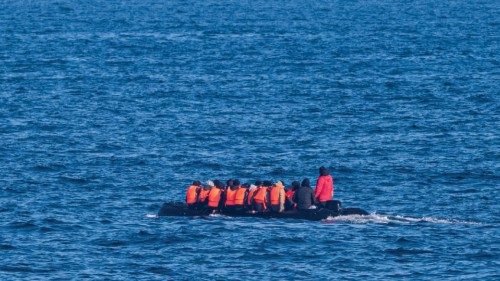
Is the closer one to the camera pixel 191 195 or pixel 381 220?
pixel 381 220

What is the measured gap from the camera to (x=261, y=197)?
6309 centimetres

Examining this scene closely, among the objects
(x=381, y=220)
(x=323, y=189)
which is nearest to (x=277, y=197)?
(x=323, y=189)

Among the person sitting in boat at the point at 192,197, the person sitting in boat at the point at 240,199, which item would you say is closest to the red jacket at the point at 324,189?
the person sitting in boat at the point at 240,199

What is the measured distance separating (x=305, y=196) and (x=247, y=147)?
18.8m

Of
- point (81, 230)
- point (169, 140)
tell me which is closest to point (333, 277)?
point (81, 230)

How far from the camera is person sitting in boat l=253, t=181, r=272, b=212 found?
6309 cm

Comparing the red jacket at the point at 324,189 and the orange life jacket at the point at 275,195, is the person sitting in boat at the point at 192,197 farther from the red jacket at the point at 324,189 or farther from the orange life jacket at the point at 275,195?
the red jacket at the point at 324,189

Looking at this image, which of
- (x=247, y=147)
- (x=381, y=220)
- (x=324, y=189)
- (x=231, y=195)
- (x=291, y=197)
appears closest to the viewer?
(x=381, y=220)

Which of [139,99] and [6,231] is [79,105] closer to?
[139,99]

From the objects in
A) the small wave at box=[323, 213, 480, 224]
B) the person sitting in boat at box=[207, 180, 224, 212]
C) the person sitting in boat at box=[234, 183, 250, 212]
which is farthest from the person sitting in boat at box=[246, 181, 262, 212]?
the small wave at box=[323, 213, 480, 224]

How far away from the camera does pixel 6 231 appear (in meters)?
61.4

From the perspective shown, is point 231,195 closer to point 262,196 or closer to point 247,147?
point 262,196

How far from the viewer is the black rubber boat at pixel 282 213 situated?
6244 centimetres

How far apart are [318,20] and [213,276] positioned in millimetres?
117488
